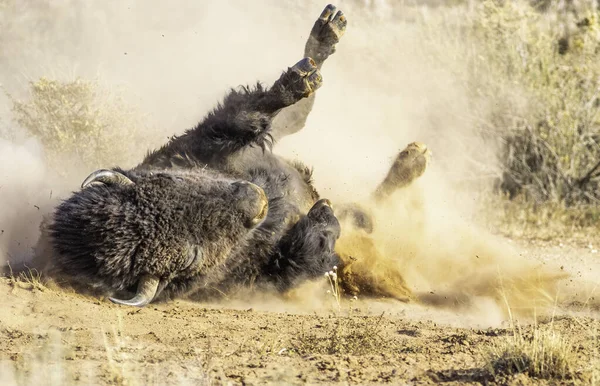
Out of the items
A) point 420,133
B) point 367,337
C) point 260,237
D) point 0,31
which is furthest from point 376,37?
point 367,337

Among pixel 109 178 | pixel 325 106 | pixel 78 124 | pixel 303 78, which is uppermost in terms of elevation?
pixel 325 106

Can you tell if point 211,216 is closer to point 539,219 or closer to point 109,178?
point 109,178

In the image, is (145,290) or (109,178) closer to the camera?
(145,290)

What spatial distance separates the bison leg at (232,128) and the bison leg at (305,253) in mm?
792

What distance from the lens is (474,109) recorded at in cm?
1062

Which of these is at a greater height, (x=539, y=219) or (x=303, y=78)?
(x=303, y=78)

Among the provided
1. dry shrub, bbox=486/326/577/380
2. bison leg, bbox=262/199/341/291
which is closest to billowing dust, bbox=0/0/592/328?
bison leg, bbox=262/199/341/291

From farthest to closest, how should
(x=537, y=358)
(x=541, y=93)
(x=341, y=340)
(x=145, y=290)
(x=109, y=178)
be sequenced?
(x=541, y=93) < (x=109, y=178) < (x=145, y=290) < (x=341, y=340) < (x=537, y=358)

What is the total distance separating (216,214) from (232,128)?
1.17 meters

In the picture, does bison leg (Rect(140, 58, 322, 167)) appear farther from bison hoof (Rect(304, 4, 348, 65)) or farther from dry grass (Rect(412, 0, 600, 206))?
dry grass (Rect(412, 0, 600, 206))

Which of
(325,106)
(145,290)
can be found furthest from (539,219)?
(145,290)

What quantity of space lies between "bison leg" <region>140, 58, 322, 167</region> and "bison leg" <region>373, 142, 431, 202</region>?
55.7 inches

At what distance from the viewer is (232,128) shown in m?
5.96

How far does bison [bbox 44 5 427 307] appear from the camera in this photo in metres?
4.88
